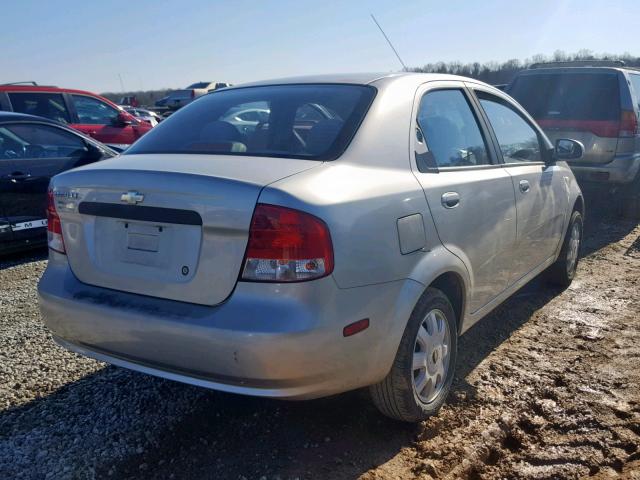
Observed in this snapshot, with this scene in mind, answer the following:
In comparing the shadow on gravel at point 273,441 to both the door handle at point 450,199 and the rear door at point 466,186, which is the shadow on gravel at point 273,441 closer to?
the rear door at point 466,186

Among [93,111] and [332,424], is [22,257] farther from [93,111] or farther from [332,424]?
[332,424]

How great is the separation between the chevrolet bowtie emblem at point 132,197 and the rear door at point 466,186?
128 centimetres

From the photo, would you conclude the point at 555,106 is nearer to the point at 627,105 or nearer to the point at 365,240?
the point at 627,105

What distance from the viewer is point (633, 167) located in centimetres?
770

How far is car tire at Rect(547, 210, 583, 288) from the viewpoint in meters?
5.09

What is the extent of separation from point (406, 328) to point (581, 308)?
102 inches

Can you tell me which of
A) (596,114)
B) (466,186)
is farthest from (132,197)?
(596,114)

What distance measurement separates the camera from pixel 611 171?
755cm

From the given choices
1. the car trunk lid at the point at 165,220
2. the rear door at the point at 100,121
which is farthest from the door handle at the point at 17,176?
the rear door at the point at 100,121

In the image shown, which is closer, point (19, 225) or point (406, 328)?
point (406, 328)

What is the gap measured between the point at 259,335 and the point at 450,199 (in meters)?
1.29

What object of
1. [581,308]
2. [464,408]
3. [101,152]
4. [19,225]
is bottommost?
[581,308]

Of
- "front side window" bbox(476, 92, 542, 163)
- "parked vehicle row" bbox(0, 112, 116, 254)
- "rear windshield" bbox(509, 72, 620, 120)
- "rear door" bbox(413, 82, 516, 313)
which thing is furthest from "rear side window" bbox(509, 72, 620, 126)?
"parked vehicle row" bbox(0, 112, 116, 254)

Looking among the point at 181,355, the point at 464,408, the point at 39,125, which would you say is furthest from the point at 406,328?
the point at 39,125
